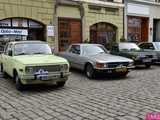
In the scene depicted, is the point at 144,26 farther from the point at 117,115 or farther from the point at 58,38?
the point at 117,115

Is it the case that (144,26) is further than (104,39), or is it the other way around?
(144,26)

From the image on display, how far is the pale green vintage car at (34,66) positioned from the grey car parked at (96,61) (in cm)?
204

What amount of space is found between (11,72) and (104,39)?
1476cm

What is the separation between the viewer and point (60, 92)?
9.09m

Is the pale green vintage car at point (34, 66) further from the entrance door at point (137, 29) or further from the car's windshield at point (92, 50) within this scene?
the entrance door at point (137, 29)

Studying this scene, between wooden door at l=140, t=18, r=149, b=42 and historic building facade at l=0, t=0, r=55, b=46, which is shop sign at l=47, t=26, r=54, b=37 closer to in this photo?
historic building facade at l=0, t=0, r=55, b=46

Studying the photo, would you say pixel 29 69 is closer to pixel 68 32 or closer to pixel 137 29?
pixel 68 32

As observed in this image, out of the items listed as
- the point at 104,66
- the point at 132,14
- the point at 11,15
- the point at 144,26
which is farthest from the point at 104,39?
the point at 104,66

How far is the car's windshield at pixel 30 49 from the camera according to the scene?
10285 millimetres

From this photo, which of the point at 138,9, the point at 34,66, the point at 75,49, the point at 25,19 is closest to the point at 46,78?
the point at 34,66

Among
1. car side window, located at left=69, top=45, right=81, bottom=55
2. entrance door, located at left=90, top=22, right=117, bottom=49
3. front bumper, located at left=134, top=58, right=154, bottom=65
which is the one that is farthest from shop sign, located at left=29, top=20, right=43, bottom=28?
front bumper, located at left=134, top=58, right=154, bottom=65

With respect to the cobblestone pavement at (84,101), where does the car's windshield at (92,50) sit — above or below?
above

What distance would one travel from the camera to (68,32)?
70.2 feet

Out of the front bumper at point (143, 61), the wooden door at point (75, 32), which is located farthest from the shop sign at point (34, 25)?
the front bumper at point (143, 61)
